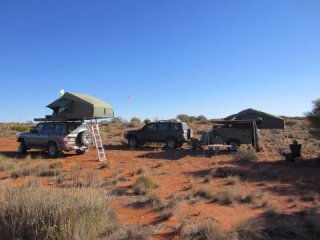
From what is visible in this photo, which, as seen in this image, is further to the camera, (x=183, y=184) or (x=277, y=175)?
(x=277, y=175)

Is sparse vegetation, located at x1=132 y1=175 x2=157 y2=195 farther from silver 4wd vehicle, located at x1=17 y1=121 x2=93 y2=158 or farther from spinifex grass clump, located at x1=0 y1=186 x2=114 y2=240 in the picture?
silver 4wd vehicle, located at x1=17 y1=121 x2=93 y2=158

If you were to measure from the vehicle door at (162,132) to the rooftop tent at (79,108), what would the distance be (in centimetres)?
487

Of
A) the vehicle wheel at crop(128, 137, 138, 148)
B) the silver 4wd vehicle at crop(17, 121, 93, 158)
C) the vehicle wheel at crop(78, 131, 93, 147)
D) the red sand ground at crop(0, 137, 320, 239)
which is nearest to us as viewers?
the red sand ground at crop(0, 137, 320, 239)

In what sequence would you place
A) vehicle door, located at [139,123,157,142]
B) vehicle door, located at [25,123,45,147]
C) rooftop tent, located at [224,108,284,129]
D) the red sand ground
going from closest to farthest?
the red sand ground
vehicle door, located at [25,123,45,147]
rooftop tent, located at [224,108,284,129]
vehicle door, located at [139,123,157,142]

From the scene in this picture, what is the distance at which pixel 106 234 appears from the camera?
6.97 metres

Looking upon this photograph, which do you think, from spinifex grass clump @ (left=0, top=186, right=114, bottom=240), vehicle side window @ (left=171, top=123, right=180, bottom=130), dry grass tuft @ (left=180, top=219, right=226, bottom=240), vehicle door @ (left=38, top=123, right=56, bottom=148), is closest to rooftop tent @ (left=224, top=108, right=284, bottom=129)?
vehicle side window @ (left=171, top=123, right=180, bottom=130)

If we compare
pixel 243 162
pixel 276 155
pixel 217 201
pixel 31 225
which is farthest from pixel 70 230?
pixel 276 155

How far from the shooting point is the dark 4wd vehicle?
23.8 meters

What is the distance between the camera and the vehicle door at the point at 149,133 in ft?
80.6

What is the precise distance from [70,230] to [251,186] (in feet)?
26.3

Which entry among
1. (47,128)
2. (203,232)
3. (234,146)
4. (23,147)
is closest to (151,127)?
(234,146)

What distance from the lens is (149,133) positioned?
2470 centimetres

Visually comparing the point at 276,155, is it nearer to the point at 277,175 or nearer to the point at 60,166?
the point at 277,175

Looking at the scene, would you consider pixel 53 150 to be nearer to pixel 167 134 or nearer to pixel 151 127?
pixel 151 127
